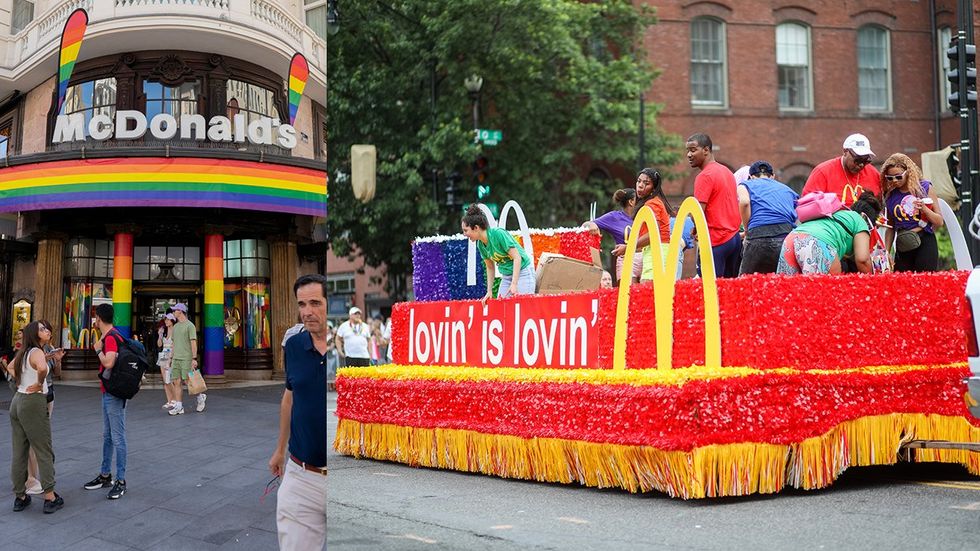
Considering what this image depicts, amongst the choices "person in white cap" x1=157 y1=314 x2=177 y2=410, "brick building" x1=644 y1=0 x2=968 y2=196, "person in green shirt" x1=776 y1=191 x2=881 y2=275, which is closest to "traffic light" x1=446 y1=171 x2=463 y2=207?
"person in green shirt" x1=776 y1=191 x2=881 y2=275

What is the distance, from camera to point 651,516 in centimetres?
356

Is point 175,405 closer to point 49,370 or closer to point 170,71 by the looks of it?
point 49,370

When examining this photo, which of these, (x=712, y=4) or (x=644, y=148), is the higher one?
(x=712, y=4)

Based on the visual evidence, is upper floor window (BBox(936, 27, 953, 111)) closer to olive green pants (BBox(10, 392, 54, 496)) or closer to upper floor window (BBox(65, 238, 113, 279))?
upper floor window (BBox(65, 238, 113, 279))

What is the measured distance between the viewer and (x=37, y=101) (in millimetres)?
1731

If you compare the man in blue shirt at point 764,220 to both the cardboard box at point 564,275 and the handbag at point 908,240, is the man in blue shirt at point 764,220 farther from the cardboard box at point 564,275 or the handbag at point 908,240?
the cardboard box at point 564,275

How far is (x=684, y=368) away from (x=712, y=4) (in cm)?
2007

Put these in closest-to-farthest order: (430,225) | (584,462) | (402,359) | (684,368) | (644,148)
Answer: (684,368)
(584,462)
(402,359)
(430,225)
(644,148)

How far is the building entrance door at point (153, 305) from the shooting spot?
157 cm

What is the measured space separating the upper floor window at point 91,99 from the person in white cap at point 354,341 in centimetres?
851

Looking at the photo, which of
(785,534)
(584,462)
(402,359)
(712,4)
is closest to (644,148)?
(712,4)

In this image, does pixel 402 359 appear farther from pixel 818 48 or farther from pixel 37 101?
pixel 818 48

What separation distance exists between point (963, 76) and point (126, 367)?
10875 mm

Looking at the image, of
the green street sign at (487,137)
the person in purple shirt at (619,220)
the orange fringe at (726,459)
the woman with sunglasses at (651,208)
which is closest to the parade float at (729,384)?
the orange fringe at (726,459)
